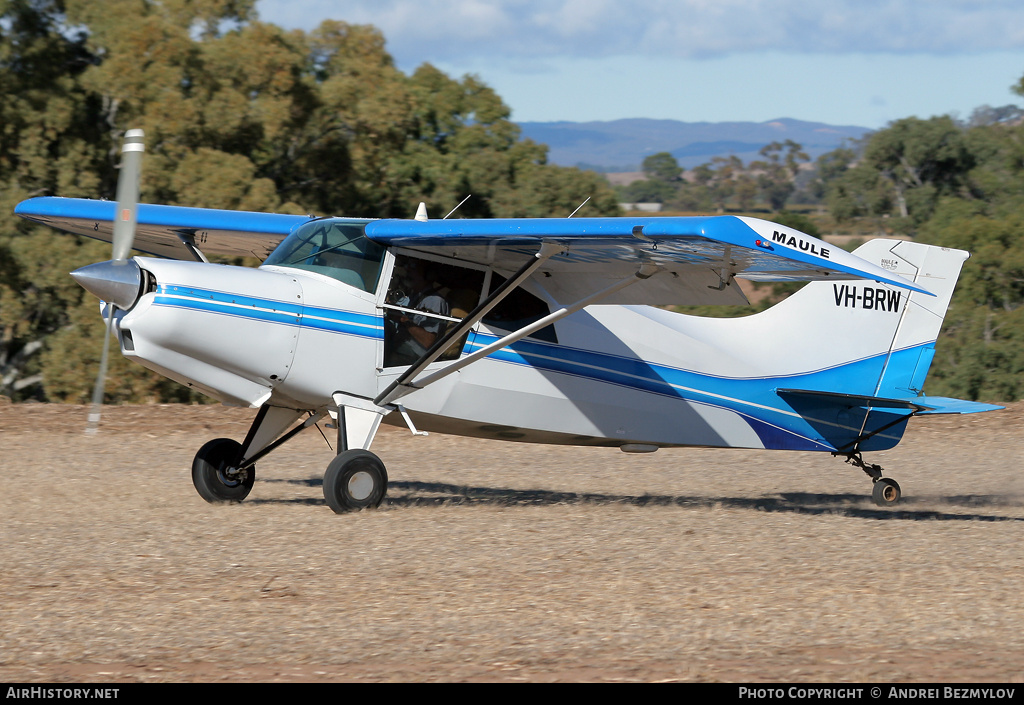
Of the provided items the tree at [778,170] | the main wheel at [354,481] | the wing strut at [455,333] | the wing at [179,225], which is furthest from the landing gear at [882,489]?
the tree at [778,170]

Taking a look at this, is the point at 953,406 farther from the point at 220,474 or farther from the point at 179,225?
the point at 179,225

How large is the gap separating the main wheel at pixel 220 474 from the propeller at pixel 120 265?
123cm

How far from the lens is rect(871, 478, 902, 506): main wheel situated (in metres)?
11.7

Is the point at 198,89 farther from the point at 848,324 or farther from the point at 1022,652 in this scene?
the point at 1022,652

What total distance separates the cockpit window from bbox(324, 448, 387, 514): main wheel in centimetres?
150

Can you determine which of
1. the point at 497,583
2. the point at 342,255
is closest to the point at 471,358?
the point at 342,255

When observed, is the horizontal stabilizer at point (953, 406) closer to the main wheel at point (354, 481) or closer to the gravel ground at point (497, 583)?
the gravel ground at point (497, 583)

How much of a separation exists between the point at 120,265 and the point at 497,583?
4054mm

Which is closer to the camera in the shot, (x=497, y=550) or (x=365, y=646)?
(x=365, y=646)

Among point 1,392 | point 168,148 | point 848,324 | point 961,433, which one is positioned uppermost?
point 168,148

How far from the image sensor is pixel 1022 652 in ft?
17.6

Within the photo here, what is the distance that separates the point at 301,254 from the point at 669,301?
3.48 meters
